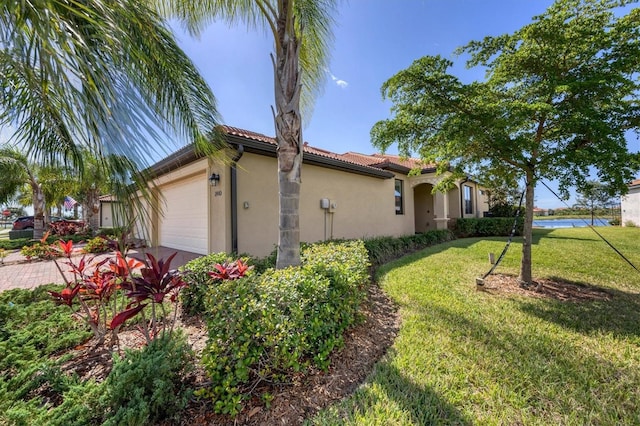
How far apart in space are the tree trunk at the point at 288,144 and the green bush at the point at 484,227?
47.3 feet

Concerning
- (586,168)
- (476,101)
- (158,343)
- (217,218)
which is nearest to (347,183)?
(217,218)

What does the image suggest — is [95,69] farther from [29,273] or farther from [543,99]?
[29,273]

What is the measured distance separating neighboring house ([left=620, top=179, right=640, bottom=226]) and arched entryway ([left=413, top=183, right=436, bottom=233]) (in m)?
14.4

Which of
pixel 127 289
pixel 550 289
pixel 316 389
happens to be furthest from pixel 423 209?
pixel 127 289

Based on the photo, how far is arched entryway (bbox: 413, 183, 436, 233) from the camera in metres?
17.5

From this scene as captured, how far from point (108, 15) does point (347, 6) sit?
599 cm

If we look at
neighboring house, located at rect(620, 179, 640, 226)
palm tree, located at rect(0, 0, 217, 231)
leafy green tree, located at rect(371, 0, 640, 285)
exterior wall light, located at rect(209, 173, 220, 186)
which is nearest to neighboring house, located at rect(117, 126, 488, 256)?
exterior wall light, located at rect(209, 173, 220, 186)

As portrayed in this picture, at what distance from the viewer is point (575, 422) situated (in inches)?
88.5

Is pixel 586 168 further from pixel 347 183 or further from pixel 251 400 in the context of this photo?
pixel 347 183

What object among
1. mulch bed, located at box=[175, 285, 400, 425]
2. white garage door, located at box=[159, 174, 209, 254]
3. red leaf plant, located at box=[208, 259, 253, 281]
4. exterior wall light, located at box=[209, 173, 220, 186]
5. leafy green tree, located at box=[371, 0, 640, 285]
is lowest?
mulch bed, located at box=[175, 285, 400, 425]

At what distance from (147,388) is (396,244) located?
9.10 meters

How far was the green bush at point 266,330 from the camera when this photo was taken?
7.79 feet

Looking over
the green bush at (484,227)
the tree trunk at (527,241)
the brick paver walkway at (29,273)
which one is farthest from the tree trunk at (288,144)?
the green bush at (484,227)

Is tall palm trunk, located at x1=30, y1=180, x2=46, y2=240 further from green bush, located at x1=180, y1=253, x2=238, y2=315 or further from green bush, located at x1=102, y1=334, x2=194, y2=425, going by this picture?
green bush, located at x1=102, y1=334, x2=194, y2=425
